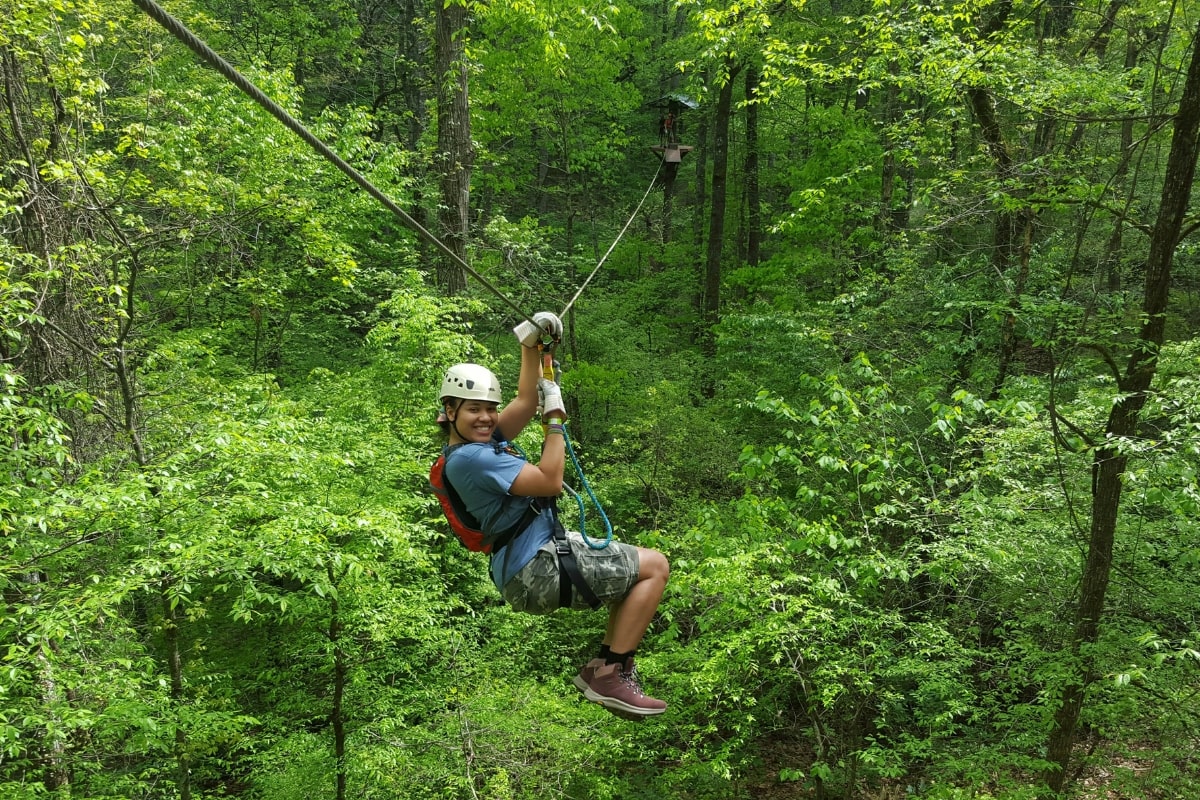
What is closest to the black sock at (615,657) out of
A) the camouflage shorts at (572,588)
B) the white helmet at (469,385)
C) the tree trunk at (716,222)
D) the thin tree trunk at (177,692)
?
the camouflage shorts at (572,588)

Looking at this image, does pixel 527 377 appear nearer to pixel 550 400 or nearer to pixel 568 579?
pixel 550 400

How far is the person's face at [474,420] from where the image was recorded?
10.6ft

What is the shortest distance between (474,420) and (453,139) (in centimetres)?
625

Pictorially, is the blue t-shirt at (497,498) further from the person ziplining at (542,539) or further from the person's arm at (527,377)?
the person's arm at (527,377)

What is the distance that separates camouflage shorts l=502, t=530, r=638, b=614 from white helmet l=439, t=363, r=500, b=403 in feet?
2.43

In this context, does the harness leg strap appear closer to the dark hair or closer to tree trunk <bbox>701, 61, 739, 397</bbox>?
the dark hair

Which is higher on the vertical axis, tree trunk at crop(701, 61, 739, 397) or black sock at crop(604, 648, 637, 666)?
tree trunk at crop(701, 61, 739, 397)

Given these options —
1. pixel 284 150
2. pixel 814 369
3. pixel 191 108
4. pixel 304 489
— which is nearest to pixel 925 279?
pixel 814 369

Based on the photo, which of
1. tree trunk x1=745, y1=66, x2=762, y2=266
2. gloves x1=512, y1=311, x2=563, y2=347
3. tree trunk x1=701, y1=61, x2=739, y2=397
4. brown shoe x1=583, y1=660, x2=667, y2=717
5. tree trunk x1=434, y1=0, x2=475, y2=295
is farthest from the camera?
tree trunk x1=745, y1=66, x2=762, y2=266

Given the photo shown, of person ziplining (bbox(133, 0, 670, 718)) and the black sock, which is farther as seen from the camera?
the black sock

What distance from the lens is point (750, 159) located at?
1510cm

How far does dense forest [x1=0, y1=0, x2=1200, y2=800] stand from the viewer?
4309mm

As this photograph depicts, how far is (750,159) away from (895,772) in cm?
1284

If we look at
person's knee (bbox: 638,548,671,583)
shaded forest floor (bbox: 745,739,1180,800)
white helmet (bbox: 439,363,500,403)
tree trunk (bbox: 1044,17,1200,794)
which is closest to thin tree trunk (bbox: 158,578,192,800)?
white helmet (bbox: 439,363,500,403)
